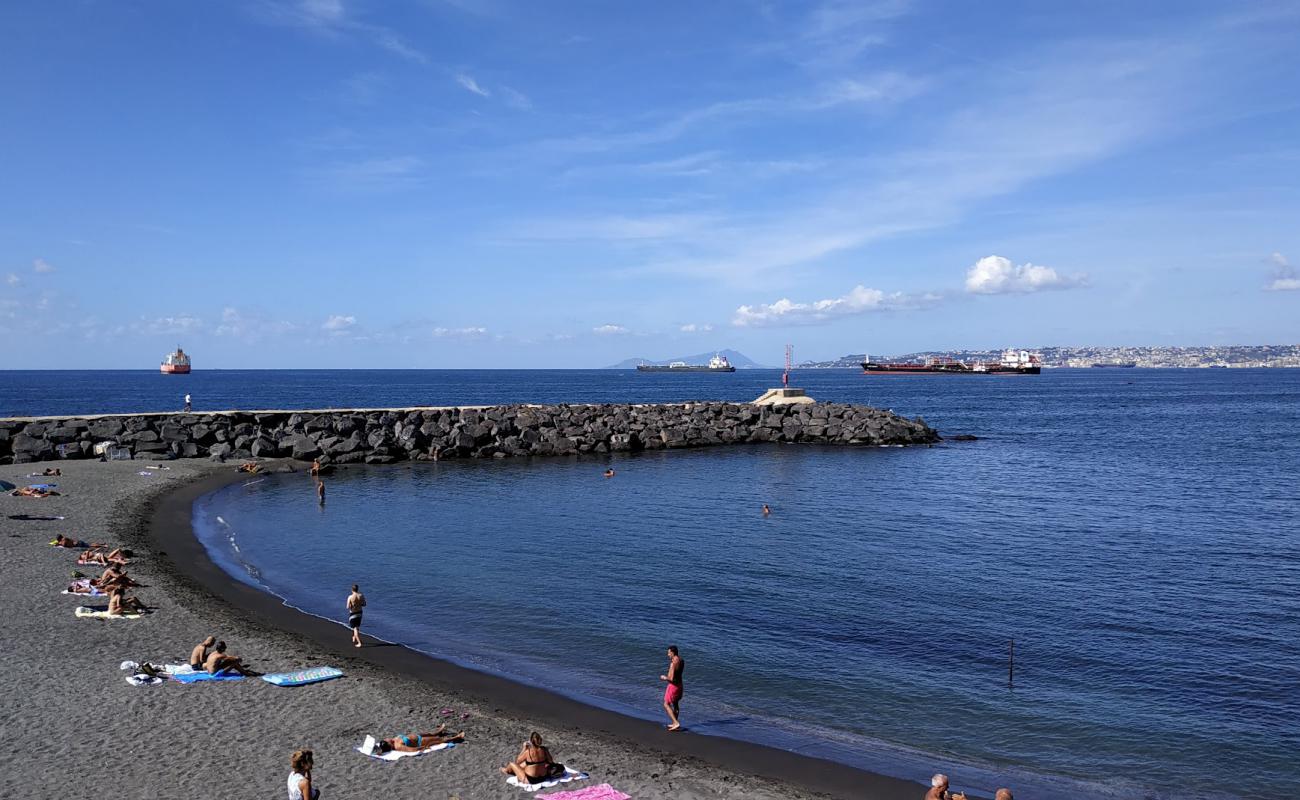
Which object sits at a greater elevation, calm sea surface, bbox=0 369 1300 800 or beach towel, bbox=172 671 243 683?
beach towel, bbox=172 671 243 683

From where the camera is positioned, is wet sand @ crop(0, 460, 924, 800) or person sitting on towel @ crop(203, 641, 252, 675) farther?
person sitting on towel @ crop(203, 641, 252, 675)

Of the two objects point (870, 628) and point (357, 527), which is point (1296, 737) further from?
point (357, 527)

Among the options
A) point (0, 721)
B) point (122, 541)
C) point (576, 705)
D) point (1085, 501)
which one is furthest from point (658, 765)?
point (1085, 501)

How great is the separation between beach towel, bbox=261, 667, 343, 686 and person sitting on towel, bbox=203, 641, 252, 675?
1.92ft

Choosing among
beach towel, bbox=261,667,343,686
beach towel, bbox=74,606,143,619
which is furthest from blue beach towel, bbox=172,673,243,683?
beach towel, bbox=74,606,143,619

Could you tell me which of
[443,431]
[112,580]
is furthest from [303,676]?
[443,431]

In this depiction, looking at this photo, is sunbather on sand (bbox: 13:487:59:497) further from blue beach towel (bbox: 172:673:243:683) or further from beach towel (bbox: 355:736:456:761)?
beach towel (bbox: 355:736:456:761)

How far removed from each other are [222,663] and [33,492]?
26477 millimetres

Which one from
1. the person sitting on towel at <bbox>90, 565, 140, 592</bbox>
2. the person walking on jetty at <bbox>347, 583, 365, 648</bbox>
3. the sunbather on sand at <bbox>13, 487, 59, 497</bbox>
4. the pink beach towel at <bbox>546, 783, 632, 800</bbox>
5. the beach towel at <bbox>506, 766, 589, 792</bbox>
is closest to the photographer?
the pink beach towel at <bbox>546, 783, 632, 800</bbox>

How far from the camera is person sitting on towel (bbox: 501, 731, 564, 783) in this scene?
13445 millimetres

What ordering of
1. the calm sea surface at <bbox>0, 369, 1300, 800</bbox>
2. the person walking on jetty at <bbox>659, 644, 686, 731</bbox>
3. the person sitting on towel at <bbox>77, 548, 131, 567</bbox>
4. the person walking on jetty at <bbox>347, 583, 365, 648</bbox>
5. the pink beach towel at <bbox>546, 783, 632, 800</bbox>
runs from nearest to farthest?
the pink beach towel at <bbox>546, 783, 632, 800</bbox>, the person walking on jetty at <bbox>659, 644, 686, 731</bbox>, the calm sea surface at <bbox>0, 369, 1300, 800</bbox>, the person walking on jetty at <bbox>347, 583, 365, 648</bbox>, the person sitting on towel at <bbox>77, 548, 131, 567</bbox>

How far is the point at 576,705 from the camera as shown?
17.6 metres

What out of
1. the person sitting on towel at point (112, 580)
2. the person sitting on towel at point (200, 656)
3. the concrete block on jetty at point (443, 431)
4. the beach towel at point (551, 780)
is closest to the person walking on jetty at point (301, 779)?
the beach towel at point (551, 780)

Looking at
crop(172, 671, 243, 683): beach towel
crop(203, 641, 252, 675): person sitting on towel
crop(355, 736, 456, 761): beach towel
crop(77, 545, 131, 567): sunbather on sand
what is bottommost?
crop(355, 736, 456, 761): beach towel
